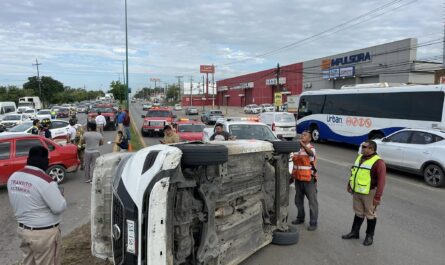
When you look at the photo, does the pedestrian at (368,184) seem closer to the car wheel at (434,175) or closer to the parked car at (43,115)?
the car wheel at (434,175)

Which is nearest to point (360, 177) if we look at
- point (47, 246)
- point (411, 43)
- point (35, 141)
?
point (47, 246)

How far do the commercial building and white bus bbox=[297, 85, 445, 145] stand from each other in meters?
21.6

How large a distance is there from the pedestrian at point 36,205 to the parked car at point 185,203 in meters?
0.61

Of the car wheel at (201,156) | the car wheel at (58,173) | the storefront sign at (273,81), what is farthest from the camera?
the storefront sign at (273,81)

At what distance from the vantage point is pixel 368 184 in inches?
225

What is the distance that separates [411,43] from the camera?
38000mm

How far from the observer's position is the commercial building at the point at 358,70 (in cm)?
3888

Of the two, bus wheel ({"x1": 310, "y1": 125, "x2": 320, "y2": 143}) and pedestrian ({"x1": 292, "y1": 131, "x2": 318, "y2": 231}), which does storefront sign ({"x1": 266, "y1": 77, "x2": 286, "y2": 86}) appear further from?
pedestrian ({"x1": 292, "y1": 131, "x2": 318, "y2": 231})

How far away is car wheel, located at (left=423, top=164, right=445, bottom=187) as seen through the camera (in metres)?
10.2

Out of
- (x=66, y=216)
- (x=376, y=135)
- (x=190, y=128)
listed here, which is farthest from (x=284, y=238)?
(x=376, y=135)

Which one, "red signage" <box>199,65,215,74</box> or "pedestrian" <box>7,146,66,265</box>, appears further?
"red signage" <box>199,65,215,74</box>

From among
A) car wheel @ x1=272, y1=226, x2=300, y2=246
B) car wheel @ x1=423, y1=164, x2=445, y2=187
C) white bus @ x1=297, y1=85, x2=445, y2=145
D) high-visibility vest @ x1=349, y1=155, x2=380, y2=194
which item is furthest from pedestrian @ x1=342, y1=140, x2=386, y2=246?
white bus @ x1=297, y1=85, x2=445, y2=145

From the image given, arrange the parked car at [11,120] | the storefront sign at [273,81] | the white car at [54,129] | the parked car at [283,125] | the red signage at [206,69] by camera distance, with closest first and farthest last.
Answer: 1. the white car at [54,129]
2. the parked car at [283,125]
3. the parked car at [11,120]
4. the storefront sign at [273,81]
5. the red signage at [206,69]

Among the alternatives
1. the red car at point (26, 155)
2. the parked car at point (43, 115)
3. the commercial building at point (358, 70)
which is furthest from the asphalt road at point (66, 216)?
the commercial building at point (358, 70)
